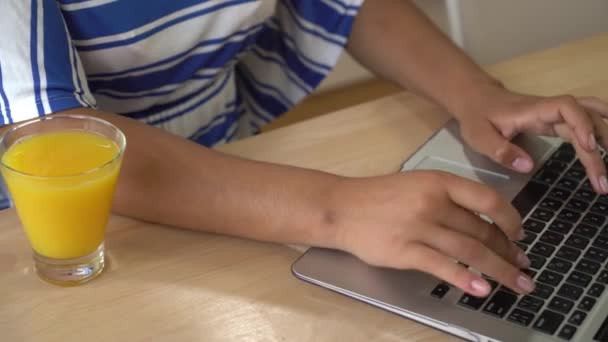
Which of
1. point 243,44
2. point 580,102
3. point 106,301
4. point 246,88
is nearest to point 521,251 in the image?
point 580,102

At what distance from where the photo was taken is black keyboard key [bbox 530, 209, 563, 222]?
83 cm

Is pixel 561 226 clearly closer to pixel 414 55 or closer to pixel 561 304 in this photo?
pixel 561 304

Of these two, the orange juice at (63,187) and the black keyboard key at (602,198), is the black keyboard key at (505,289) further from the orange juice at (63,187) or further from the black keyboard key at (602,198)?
the orange juice at (63,187)

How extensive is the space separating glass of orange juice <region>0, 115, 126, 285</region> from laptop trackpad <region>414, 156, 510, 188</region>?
0.33m

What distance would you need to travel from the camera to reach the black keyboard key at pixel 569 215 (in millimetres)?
825

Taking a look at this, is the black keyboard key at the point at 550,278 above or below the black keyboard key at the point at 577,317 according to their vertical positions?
above

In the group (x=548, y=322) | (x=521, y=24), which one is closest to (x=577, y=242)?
(x=548, y=322)

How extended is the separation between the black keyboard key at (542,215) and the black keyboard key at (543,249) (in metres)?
0.04

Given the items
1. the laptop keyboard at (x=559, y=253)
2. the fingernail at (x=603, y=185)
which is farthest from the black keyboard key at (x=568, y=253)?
the fingernail at (x=603, y=185)

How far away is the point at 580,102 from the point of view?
0.93 m

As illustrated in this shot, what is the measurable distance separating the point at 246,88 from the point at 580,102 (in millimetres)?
522

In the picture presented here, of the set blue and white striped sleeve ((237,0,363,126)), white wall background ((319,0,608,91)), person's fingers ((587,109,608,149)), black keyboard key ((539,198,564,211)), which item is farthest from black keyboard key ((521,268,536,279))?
white wall background ((319,0,608,91))

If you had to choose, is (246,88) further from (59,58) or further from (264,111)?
(59,58)

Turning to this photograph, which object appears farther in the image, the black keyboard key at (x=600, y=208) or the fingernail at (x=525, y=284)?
the black keyboard key at (x=600, y=208)
